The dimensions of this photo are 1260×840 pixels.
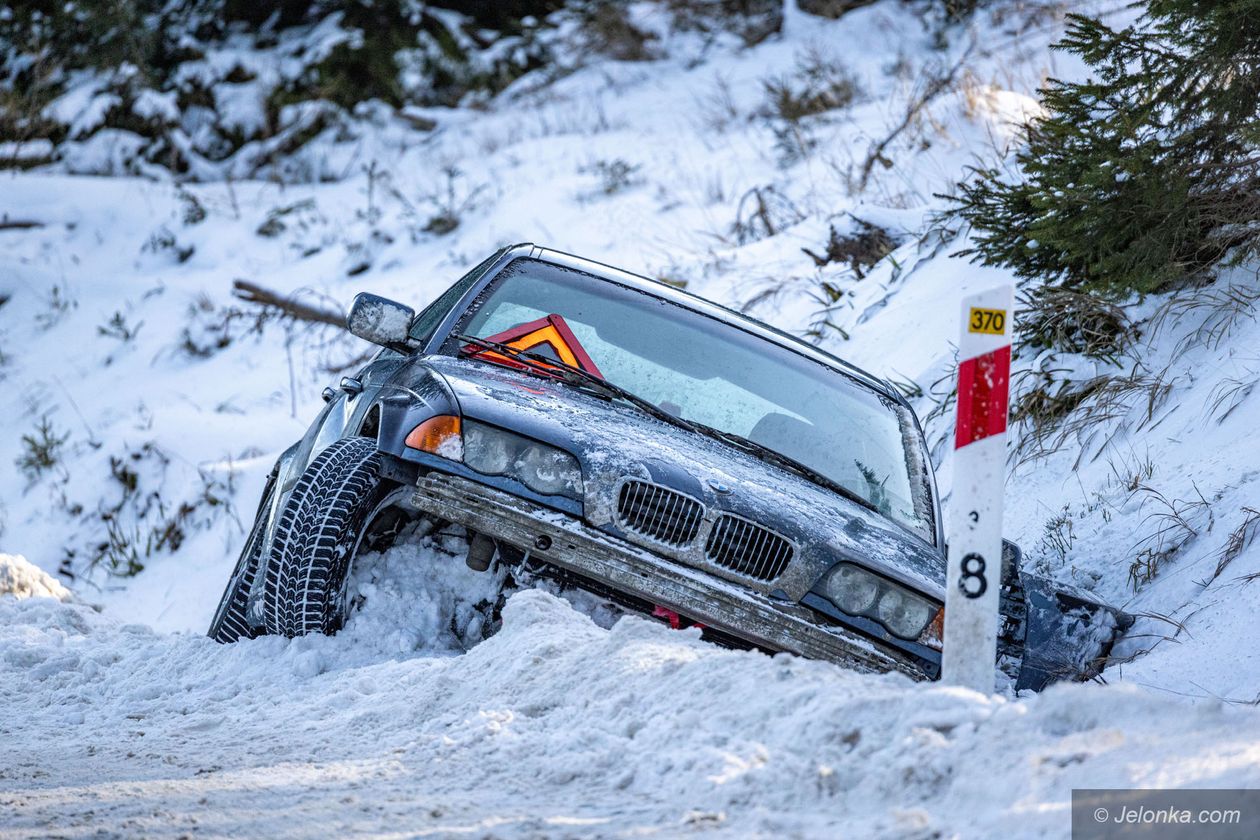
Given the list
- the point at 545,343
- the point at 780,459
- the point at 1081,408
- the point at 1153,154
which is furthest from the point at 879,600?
the point at 1153,154

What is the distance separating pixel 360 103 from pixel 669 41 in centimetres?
383

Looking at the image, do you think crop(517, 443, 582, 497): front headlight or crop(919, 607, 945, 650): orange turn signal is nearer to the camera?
crop(517, 443, 582, 497): front headlight

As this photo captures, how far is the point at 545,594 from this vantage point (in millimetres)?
3564

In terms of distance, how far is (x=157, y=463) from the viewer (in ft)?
29.5

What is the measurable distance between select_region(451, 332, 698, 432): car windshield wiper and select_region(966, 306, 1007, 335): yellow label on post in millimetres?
1393

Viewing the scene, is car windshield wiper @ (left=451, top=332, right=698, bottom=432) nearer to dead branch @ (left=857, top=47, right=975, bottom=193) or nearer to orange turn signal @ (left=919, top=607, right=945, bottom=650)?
orange turn signal @ (left=919, top=607, right=945, bottom=650)

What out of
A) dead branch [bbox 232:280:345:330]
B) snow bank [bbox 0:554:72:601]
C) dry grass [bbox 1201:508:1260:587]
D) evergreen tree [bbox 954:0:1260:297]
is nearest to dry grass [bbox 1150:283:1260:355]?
evergreen tree [bbox 954:0:1260:297]

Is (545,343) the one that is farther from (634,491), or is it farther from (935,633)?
(935,633)

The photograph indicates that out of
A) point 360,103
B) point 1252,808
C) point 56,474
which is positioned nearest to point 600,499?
point 1252,808

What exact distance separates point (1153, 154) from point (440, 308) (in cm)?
313

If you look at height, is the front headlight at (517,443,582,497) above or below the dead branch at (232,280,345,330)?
above

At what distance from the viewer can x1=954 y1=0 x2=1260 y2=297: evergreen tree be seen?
5.55 m

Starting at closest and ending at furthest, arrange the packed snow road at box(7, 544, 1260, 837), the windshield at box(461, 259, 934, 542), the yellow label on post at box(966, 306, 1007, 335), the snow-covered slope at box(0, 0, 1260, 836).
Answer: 1. the packed snow road at box(7, 544, 1260, 837)
2. the snow-covered slope at box(0, 0, 1260, 836)
3. the yellow label on post at box(966, 306, 1007, 335)
4. the windshield at box(461, 259, 934, 542)

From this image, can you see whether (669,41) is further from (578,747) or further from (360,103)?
(578,747)
